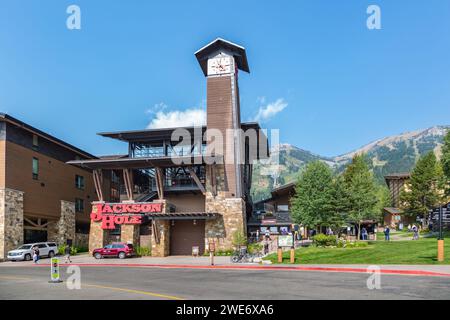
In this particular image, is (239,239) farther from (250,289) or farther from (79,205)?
(79,205)

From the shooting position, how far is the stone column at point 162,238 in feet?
140

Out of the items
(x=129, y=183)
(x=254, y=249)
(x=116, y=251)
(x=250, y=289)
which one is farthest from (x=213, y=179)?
(x=250, y=289)

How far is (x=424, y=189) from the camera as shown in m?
72.6

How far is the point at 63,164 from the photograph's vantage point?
170 ft

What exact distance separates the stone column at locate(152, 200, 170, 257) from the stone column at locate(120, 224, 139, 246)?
7.04 ft

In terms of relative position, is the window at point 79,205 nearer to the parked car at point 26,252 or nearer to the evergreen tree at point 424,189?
the parked car at point 26,252

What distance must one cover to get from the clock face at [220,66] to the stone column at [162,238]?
14519mm

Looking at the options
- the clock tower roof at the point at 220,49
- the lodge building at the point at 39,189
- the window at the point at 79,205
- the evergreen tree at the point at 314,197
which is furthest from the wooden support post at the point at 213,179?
the window at the point at 79,205

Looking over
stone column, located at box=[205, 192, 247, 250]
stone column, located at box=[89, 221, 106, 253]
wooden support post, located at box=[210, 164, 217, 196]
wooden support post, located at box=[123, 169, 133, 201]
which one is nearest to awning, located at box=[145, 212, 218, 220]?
stone column, located at box=[205, 192, 247, 250]

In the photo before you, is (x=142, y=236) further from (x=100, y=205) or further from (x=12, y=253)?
(x=12, y=253)

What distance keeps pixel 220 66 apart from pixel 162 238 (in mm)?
18616

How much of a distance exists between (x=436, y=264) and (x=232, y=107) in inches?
1008
